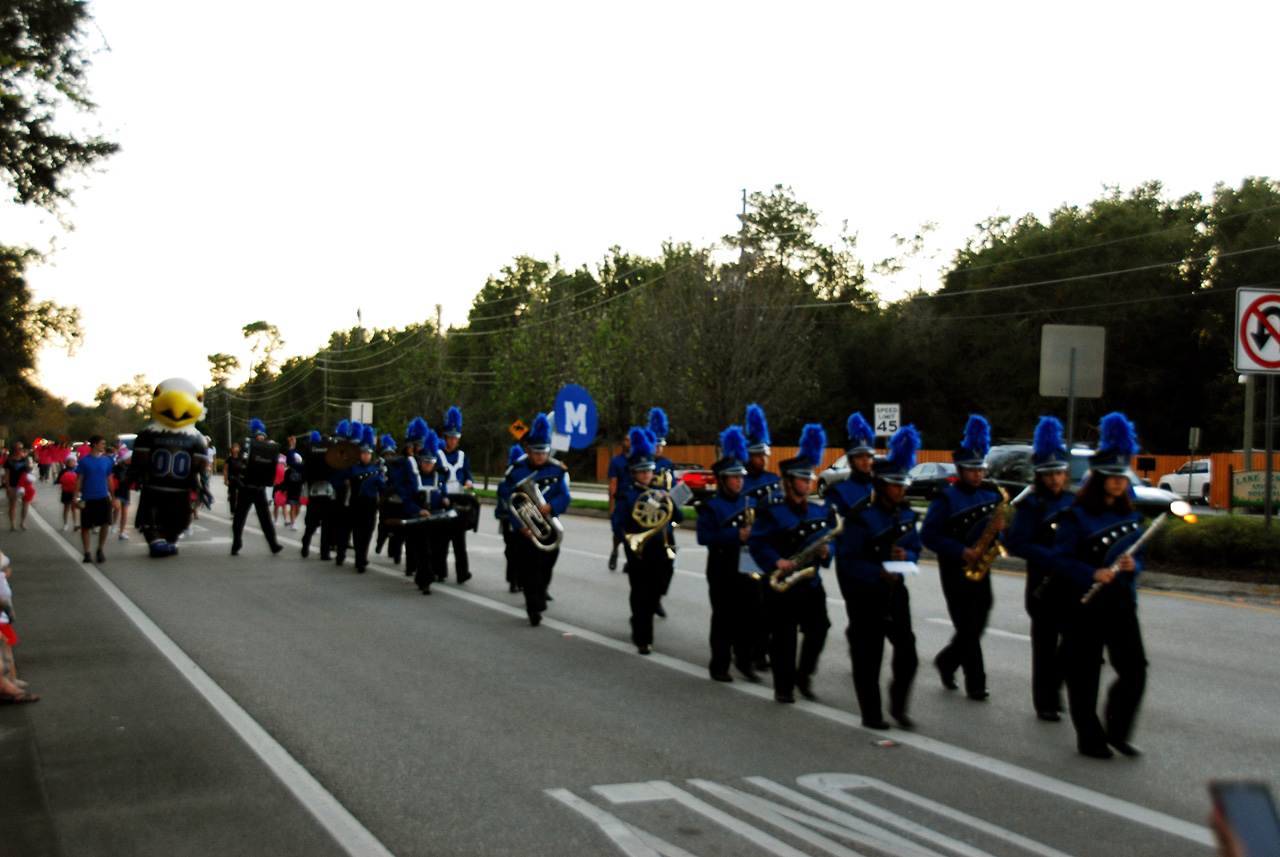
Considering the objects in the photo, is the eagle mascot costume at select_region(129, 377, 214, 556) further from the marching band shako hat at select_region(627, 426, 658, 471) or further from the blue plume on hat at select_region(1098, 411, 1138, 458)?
the blue plume on hat at select_region(1098, 411, 1138, 458)

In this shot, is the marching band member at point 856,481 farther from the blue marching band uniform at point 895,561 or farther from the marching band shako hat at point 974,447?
the marching band shako hat at point 974,447

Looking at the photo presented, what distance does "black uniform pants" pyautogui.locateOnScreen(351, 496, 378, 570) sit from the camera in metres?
15.9

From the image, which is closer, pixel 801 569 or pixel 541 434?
pixel 801 569

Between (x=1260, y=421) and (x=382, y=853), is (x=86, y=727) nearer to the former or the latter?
(x=382, y=853)

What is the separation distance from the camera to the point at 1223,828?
142 cm

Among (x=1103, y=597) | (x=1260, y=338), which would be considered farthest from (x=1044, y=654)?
(x=1260, y=338)

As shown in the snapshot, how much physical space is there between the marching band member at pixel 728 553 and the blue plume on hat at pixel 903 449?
125cm

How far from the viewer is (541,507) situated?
11.1 m

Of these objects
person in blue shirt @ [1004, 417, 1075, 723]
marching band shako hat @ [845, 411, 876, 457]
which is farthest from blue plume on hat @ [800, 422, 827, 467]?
person in blue shirt @ [1004, 417, 1075, 723]

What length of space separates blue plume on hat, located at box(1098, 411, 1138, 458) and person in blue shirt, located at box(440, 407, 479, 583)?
8.68 meters

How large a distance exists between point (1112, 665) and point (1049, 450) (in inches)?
58.8

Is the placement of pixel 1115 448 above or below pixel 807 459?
above

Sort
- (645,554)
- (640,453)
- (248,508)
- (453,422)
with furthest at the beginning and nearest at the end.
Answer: (248,508) → (453,422) → (640,453) → (645,554)

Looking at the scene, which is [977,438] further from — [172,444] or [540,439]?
[172,444]
